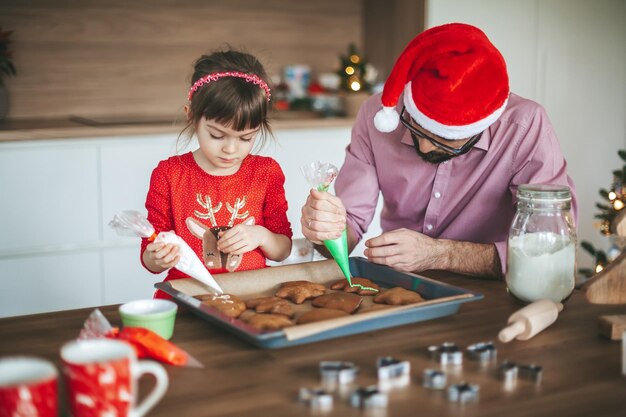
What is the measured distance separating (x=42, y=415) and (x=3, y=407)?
0.05 m

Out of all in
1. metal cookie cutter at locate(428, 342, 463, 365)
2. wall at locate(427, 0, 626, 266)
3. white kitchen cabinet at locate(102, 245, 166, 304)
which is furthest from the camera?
wall at locate(427, 0, 626, 266)

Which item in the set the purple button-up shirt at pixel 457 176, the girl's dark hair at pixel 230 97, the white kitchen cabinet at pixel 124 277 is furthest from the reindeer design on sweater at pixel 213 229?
the white kitchen cabinet at pixel 124 277

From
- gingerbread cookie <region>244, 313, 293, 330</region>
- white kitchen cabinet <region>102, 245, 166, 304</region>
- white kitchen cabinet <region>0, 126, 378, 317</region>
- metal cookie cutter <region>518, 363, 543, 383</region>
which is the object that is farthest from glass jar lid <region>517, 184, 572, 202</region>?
white kitchen cabinet <region>102, 245, 166, 304</region>

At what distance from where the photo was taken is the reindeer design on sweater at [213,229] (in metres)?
1.90

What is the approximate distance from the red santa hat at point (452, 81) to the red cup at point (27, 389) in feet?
3.48

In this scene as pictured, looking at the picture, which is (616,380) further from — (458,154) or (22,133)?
(22,133)

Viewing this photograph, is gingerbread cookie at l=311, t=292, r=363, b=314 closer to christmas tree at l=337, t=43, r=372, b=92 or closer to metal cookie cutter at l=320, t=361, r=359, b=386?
metal cookie cutter at l=320, t=361, r=359, b=386

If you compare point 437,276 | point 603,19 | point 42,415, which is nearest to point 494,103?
point 437,276

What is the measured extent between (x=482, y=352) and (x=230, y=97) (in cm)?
95

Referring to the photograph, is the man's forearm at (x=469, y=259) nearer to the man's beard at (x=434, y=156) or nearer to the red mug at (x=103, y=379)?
the man's beard at (x=434, y=156)

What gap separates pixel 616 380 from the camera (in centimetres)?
112

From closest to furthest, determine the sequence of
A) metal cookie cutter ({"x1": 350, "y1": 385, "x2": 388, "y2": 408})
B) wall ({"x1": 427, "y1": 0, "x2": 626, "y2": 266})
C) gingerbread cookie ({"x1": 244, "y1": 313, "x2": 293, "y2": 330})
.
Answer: metal cookie cutter ({"x1": 350, "y1": 385, "x2": 388, "y2": 408})
gingerbread cookie ({"x1": 244, "y1": 313, "x2": 293, "y2": 330})
wall ({"x1": 427, "y1": 0, "x2": 626, "y2": 266})

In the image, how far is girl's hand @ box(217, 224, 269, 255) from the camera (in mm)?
1784

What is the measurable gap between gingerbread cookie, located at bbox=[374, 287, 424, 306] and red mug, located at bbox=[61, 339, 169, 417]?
61 centimetres
